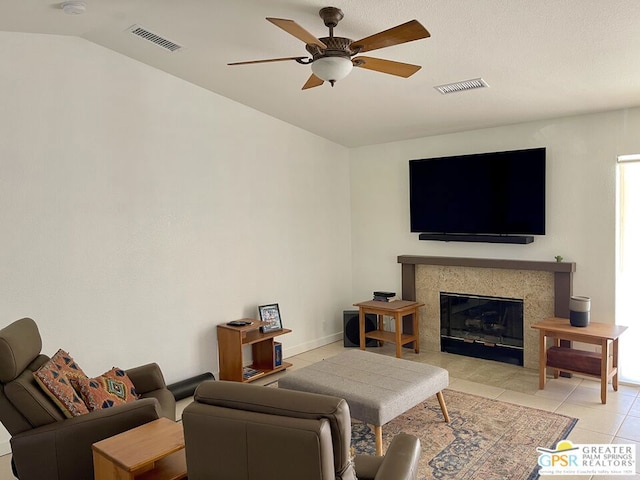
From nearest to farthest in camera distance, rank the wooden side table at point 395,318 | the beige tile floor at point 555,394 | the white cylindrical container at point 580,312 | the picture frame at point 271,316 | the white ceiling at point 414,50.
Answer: the white ceiling at point 414,50, the beige tile floor at point 555,394, the white cylindrical container at point 580,312, the picture frame at point 271,316, the wooden side table at point 395,318

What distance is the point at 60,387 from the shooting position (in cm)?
261

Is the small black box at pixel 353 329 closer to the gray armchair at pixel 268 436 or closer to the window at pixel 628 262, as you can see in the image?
the window at pixel 628 262

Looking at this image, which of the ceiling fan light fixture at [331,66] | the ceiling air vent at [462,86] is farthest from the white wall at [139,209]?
the ceiling fan light fixture at [331,66]

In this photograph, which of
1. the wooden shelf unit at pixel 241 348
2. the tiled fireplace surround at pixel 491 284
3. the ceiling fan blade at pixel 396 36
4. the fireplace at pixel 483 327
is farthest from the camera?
the fireplace at pixel 483 327

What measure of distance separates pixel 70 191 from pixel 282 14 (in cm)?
214

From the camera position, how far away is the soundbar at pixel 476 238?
15.8ft

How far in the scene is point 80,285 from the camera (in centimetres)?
376

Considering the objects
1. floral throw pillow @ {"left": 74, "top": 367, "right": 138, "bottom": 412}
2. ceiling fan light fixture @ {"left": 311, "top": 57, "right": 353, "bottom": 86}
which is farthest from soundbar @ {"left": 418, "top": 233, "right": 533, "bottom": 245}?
floral throw pillow @ {"left": 74, "top": 367, "right": 138, "bottom": 412}

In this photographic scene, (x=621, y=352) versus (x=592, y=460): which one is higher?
(x=621, y=352)

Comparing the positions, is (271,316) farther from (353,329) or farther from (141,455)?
(141,455)

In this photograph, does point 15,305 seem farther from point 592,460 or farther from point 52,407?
point 592,460

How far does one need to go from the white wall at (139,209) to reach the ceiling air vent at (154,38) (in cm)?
52

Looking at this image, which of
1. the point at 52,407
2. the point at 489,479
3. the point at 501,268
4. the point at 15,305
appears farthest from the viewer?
the point at 501,268

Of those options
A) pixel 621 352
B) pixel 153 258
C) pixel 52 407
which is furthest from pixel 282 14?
pixel 621 352
